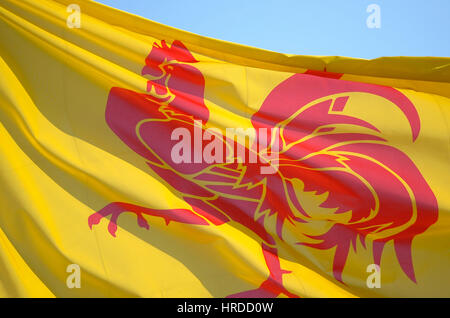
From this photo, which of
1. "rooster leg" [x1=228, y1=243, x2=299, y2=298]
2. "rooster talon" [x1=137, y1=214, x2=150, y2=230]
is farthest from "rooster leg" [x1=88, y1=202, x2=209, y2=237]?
"rooster leg" [x1=228, y1=243, x2=299, y2=298]

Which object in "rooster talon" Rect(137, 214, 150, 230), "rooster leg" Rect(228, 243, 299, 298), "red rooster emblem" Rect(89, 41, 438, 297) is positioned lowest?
"rooster leg" Rect(228, 243, 299, 298)

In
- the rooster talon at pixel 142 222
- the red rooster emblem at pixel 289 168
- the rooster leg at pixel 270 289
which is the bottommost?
the rooster leg at pixel 270 289

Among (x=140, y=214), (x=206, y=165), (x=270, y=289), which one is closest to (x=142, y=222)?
(x=140, y=214)

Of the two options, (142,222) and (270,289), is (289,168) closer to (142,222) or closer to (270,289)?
(270,289)

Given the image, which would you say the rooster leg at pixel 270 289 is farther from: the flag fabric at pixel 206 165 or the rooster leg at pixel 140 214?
the rooster leg at pixel 140 214

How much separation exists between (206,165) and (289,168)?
41 cm

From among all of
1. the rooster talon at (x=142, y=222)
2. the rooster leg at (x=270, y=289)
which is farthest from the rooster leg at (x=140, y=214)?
the rooster leg at (x=270, y=289)

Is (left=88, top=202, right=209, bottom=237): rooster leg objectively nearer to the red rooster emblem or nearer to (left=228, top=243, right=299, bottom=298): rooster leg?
the red rooster emblem

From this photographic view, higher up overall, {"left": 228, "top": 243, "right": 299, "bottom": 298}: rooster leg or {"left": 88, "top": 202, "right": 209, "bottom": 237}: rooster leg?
{"left": 88, "top": 202, "right": 209, "bottom": 237}: rooster leg

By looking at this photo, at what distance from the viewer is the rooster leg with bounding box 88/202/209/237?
2.17 m

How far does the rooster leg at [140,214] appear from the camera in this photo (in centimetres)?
217

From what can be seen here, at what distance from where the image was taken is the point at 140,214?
220 cm

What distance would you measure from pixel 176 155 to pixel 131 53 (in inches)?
24.3
